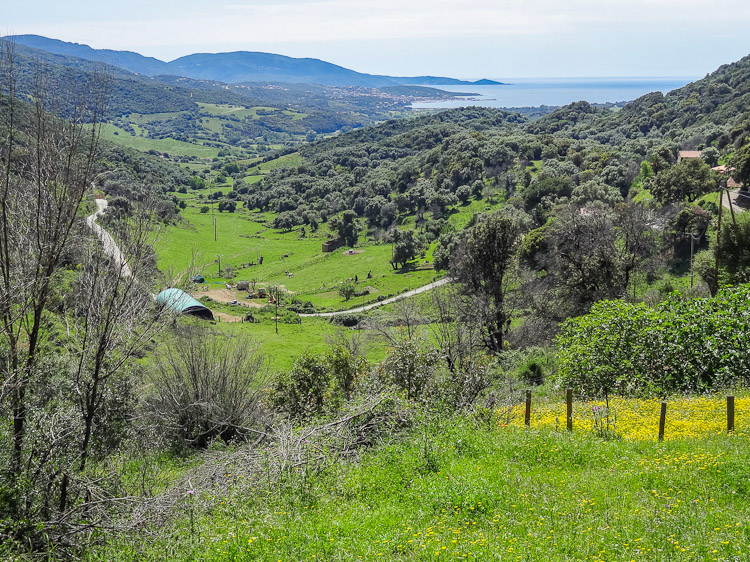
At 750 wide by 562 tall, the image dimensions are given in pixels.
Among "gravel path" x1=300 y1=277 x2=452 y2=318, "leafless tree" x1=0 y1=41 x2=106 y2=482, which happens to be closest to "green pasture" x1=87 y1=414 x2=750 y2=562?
"leafless tree" x1=0 y1=41 x2=106 y2=482

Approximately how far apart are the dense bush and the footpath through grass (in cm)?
487

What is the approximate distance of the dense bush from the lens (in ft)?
44.1

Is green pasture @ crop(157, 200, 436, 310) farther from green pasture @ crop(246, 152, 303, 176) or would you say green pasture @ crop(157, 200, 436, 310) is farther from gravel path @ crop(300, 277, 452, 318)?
green pasture @ crop(246, 152, 303, 176)

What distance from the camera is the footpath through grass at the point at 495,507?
20.8 feet

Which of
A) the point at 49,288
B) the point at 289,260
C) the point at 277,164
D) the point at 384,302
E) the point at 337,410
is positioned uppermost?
the point at 277,164

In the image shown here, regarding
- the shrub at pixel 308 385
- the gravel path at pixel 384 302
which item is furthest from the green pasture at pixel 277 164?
the shrub at pixel 308 385

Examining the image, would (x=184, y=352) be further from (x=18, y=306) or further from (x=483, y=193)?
(x=483, y=193)

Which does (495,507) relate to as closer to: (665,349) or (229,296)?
(665,349)

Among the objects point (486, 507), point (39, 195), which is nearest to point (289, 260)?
point (39, 195)

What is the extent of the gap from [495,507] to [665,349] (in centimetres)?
922

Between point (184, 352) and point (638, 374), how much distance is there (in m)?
13.9

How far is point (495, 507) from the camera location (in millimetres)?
7633

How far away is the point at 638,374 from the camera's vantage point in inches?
565

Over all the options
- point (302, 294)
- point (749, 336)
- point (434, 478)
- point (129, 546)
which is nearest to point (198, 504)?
point (129, 546)
